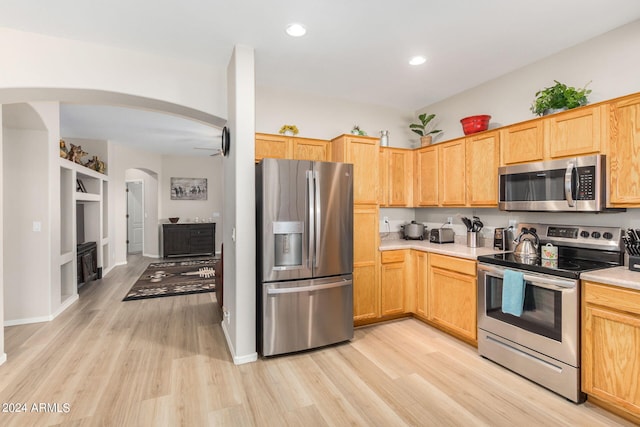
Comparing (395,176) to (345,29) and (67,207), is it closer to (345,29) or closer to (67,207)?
(345,29)

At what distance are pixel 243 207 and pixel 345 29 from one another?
1.71 m

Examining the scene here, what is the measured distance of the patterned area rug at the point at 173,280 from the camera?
16.7ft

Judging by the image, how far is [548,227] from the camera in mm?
2982

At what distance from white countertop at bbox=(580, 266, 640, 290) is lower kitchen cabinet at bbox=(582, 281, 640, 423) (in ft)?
0.13

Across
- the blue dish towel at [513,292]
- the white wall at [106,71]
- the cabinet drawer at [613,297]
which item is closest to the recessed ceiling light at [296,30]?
the white wall at [106,71]

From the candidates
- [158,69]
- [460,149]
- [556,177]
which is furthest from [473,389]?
[158,69]

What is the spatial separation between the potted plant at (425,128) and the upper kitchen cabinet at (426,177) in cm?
16

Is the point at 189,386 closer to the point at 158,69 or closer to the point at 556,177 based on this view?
the point at 158,69

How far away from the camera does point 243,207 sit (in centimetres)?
283

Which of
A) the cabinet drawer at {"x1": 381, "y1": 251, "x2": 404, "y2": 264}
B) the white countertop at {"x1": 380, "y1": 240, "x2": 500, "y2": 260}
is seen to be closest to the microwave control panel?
the white countertop at {"x1": 380, "y1": 240, "x2": 500, "y2": 260}

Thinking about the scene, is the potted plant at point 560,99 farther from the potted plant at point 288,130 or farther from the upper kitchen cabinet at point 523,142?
the potted plant at point 288,130

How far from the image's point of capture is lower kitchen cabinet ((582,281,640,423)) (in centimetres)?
196

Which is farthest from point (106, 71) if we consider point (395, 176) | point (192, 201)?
point (192, 201)

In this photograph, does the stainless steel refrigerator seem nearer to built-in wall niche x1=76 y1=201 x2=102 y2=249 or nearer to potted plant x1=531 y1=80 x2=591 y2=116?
potted plant x1=531 y1=80 x2=591 y2=116
